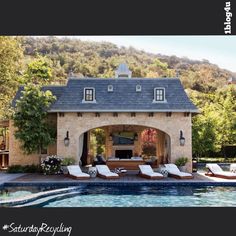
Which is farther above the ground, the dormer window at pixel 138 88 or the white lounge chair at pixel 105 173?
the dormer window at pixel 138 88

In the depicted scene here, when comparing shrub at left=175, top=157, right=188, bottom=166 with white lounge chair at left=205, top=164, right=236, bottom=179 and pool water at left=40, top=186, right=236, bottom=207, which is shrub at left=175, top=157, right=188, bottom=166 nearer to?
white lounge chair at left=205, top=164, right=236, bottom=179

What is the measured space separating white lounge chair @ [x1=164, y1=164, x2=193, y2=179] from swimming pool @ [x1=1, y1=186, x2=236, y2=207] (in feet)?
5.36

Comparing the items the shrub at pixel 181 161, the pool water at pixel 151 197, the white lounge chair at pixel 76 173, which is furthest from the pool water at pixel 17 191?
the shrub at pixel 181 161

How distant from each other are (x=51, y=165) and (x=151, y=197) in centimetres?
897

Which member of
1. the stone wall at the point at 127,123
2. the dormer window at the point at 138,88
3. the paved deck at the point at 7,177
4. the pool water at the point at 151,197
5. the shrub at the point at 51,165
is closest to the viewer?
the pool water at the point at 151,197

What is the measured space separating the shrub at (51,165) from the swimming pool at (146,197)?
498 cm

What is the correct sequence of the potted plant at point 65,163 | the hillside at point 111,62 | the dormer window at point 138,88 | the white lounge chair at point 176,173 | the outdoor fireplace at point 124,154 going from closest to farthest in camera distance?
the white lounge chair at point 176,173, the potted plant at point 65,163, the dormer window at point 138,88, the outdoor fireplace at point 124,154, the hillside at point 111,62

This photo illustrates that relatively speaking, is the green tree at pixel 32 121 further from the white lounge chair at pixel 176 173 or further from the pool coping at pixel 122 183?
the white lounge chair at pixel 176 173

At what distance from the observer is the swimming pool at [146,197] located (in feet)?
46.9

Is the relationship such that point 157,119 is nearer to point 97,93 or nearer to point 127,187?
point 97,93

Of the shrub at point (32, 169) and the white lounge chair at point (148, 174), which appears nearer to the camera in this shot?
the white lounge chair at point (148, 174)
